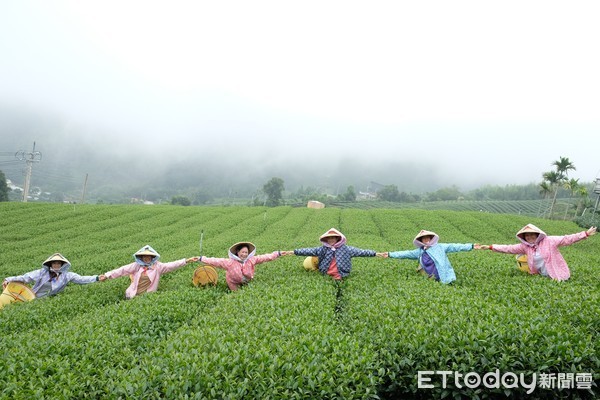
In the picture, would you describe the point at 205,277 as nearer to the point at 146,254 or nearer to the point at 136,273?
the point at 146,254

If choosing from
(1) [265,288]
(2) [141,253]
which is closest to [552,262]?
(1) [265,288]

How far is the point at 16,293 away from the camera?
916cm

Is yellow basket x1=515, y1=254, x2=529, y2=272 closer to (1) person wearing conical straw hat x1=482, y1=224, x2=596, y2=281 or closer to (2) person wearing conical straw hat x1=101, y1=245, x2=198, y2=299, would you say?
(1) person wearing conical straw hat x1=482, y1=224, x2=596, y2=281

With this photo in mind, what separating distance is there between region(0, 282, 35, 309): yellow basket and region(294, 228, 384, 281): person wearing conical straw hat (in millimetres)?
6573

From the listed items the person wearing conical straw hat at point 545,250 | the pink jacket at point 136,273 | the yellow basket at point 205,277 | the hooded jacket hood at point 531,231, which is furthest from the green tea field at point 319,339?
the hooded jacket hood at point 531,231

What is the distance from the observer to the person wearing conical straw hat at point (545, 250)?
27.3 feet

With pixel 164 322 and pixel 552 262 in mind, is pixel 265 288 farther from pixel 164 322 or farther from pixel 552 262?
pixel 552 262

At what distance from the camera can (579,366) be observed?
4.80m

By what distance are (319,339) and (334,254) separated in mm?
4305

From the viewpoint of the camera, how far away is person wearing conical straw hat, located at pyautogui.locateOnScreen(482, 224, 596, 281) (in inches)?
328

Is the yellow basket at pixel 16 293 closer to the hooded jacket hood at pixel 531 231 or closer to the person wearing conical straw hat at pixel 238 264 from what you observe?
the person wearing conical straw hat at pixel 238 264

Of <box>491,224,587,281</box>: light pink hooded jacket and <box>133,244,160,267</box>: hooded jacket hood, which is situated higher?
<box>491,224,587,281</box>: light pink hooded jacket

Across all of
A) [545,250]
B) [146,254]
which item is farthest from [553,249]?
[146,254]

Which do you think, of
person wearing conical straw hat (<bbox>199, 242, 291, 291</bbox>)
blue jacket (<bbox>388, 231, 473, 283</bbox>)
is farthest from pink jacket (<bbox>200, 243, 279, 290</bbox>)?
blue jacket (<bbox>388, 231, 473, 283</bbox>)
